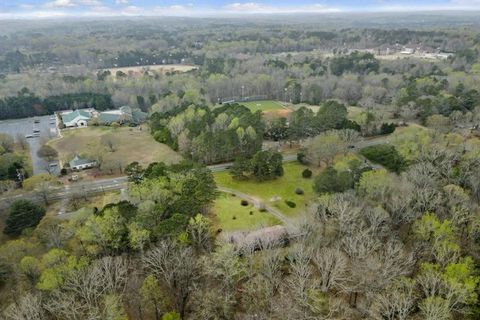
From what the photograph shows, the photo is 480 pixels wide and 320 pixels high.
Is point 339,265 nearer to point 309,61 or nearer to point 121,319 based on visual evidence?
point 121,319

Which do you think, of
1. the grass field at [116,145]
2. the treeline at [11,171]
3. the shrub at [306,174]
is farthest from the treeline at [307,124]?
the treeline at [11,171]

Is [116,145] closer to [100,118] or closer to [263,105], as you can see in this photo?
[100,118]

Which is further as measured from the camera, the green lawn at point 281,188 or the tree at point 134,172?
the tree at point 134,172

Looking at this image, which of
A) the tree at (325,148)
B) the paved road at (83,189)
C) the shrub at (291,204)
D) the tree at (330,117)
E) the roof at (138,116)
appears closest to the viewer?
the shrub at (291,204)

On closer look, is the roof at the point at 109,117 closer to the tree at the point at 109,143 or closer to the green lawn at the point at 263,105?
the tree at the point at 109,143

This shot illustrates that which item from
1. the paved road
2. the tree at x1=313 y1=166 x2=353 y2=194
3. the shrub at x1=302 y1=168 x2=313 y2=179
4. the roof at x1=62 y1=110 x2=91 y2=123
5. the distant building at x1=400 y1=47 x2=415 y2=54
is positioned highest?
the distant building at x1=400 y1=47 x2=415 y2=54

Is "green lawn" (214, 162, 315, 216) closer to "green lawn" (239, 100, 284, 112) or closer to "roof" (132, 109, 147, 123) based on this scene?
"roof" (132, 109, 147, 123)

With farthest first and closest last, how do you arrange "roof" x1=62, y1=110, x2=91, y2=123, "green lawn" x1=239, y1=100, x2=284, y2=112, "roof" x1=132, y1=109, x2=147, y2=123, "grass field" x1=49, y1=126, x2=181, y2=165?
"green lawn" x1=239, y1=100, x2=284, y2=112
"roof" x1=132, y1=109, x2=147, y2=123
"roof" x1=62, y1=110, x2=91, y2=123
"grass field" x1=49, y1=126, x2=181, y2=165

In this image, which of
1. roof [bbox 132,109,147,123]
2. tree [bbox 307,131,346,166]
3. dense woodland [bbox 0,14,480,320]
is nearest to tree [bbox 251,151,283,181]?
dense woodland [bbox 0,14,480,320]
